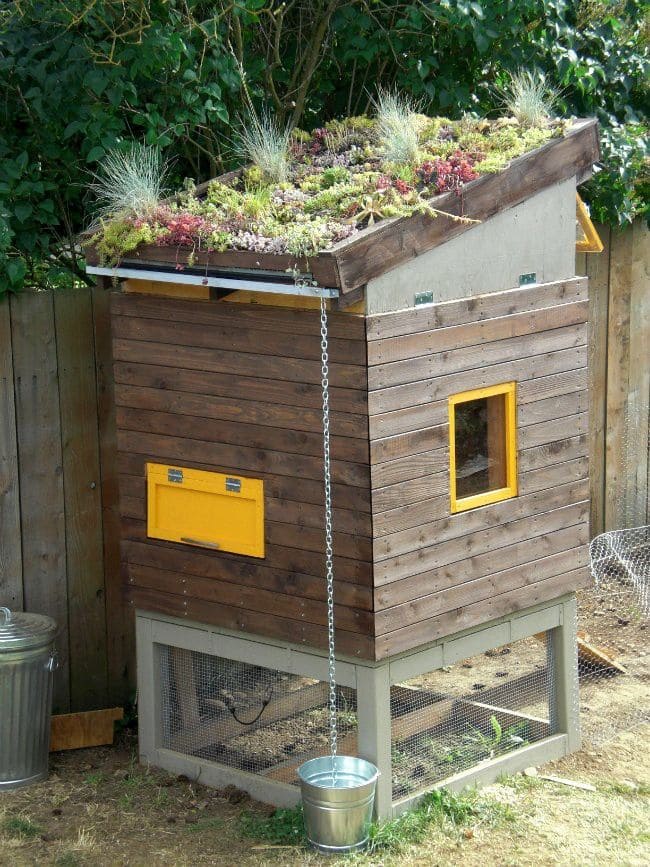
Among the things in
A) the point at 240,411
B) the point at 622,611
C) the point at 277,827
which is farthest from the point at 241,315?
the point at 622,611

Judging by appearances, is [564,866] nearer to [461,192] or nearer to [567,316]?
[567,316]

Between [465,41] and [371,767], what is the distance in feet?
11.2

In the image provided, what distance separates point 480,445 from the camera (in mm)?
5215

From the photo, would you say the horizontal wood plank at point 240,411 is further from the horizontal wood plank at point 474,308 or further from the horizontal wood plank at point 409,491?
the horizontal wood plank at point 474,308

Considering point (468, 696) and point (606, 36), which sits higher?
point (606, 36)

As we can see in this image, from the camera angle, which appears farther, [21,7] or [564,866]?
[21,7]

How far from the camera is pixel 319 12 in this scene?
248 inches

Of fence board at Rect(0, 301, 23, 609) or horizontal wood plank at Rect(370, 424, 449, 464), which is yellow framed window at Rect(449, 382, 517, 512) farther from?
fence board at Rect(0, 301, 23, 609)

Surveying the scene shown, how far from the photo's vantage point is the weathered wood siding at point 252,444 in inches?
189

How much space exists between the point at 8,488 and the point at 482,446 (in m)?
2.04

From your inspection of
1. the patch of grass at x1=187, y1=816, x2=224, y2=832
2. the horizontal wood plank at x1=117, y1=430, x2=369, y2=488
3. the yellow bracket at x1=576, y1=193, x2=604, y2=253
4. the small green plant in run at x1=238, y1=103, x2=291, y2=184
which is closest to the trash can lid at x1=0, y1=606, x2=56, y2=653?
the horizontal wood plank at x1=117, y1=430, x2=369, y2=488

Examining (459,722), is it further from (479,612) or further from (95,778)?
(95,778)

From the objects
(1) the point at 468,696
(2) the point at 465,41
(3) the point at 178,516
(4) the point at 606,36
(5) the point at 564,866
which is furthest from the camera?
(4) the point at 606,36

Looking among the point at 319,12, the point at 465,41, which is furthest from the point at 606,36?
the point at 319,12
